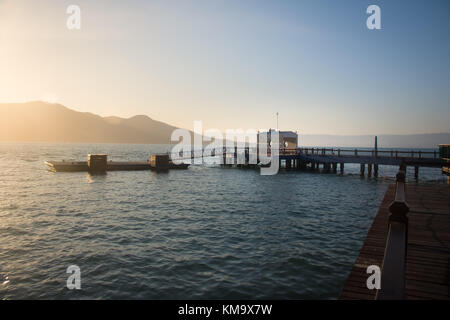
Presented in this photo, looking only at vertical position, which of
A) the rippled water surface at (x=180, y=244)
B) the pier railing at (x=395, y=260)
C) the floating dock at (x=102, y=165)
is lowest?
the rippled water surface at (x=180, y=244)

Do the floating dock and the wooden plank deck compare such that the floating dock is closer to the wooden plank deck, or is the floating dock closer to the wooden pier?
the wooden pier

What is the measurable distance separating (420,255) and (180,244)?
9176mm

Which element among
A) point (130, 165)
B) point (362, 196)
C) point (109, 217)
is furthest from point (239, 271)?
point (130, 165)

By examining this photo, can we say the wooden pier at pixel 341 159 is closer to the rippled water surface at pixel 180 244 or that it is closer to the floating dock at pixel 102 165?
the floating dock at pixel 102 165

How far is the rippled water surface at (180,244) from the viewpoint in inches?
365

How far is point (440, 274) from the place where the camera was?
20.3ft

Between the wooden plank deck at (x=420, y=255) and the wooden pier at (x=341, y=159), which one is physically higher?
the wooden pier at (x=341, y=159)

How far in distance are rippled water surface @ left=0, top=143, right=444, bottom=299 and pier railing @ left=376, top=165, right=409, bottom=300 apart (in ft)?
20.1

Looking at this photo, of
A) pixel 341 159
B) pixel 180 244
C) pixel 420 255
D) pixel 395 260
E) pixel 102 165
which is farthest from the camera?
pixel 341 159

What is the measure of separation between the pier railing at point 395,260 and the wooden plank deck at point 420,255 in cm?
291

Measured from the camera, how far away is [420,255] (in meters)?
7.15

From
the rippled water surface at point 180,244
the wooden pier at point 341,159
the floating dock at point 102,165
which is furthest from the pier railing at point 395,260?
the floating dock at point 102,165

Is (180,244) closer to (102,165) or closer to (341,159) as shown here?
(102,165)


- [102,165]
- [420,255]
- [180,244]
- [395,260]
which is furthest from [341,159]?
[395,260]
